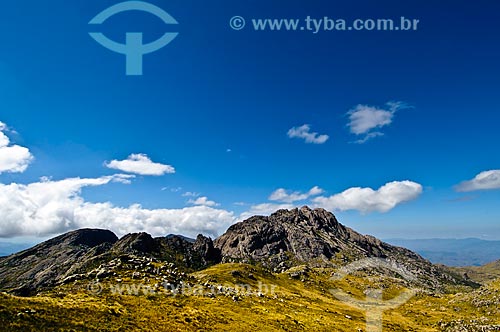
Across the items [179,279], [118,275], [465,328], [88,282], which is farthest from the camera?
[465,328]

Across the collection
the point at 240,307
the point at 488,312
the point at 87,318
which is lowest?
the point at 488,312

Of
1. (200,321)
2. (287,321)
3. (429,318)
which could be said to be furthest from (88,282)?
(429,318)

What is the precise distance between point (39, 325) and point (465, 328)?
154996mm

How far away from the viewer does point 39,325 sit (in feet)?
133

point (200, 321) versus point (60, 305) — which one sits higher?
point (60, 305)

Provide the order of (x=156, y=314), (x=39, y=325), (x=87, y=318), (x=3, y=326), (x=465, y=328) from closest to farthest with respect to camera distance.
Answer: (x=3, y=326) < (x=39, y=325) < (x=87, y=318) < (x=156, y=314) < (x=465, y=328)

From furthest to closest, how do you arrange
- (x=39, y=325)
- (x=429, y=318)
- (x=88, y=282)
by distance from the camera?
(x=429, y=318) < (x=88, y=282) < (x=39, y=325)

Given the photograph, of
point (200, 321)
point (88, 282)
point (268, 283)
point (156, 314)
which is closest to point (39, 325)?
point (156, 314)

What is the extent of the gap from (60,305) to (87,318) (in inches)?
216

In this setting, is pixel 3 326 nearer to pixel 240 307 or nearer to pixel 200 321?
pixel 200 321

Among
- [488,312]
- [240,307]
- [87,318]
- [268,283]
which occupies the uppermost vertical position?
[87,318]

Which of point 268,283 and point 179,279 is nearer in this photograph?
point 179,279

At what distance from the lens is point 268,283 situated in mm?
199375

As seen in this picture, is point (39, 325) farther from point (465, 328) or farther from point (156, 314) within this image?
point (465, 328)
